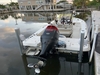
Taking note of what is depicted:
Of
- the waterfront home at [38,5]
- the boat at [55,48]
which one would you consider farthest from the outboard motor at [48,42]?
the waterfront home at [38,5]

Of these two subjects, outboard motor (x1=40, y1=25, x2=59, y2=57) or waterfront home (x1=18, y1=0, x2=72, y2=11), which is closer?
outboard motor (x1=40, y1=25, x2=59, y2=57)

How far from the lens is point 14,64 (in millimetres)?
4719

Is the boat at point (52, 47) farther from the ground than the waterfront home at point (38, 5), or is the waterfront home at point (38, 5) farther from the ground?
the waterfront home at point (38, 5)

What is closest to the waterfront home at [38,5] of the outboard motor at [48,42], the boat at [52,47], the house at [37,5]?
the house at [37,5]

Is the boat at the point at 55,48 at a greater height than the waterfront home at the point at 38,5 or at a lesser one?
lesser

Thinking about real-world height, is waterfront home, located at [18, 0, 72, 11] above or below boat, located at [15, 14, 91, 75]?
above

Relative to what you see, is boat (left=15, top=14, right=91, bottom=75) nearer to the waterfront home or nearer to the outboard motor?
the outboard motor

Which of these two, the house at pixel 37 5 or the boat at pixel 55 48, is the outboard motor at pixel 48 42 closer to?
the boat at pixel 55 48

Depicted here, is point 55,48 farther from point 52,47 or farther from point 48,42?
point 48,42

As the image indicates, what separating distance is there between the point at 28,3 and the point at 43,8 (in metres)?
4.91

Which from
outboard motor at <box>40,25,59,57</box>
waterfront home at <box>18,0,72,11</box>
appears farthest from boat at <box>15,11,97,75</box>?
waterfront home at <box>18,0,72,11</box>

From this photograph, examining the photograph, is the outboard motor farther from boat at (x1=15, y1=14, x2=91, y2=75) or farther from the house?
the house

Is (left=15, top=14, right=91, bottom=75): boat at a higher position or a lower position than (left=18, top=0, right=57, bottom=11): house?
lower

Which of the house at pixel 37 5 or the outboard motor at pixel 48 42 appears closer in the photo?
the outboard motor at pixel 48 42
